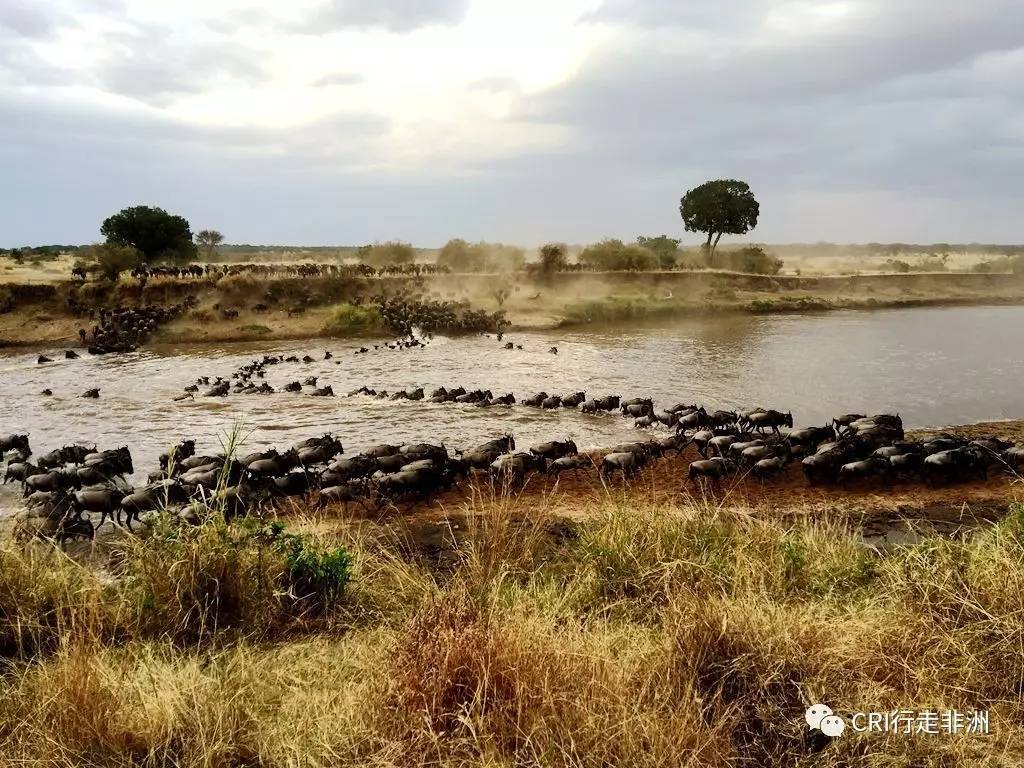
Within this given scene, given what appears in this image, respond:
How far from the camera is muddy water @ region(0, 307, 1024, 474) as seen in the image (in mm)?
16812

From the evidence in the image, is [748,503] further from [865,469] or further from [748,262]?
[748,262]

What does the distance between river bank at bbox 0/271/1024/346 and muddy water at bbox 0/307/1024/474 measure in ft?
9.41

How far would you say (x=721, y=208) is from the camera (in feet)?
222

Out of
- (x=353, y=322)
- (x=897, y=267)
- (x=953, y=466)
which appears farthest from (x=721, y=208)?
(x=953, y=466)

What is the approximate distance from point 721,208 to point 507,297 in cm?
3317

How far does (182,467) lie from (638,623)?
1002 cm

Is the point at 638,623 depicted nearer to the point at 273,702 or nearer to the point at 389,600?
the point at 389,600

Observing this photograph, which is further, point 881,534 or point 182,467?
point 182,467

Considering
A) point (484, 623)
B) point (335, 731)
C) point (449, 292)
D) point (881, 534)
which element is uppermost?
point (449, 292)

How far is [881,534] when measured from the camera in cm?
919

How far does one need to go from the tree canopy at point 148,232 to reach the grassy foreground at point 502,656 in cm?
5062

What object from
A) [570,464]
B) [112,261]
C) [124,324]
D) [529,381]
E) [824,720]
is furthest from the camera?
[112,261]

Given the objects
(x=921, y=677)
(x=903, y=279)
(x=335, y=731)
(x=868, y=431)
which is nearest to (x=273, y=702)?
(x=335, y=731)

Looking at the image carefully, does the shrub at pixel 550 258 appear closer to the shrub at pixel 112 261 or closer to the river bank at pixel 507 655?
the shrub at pixel 112 261
